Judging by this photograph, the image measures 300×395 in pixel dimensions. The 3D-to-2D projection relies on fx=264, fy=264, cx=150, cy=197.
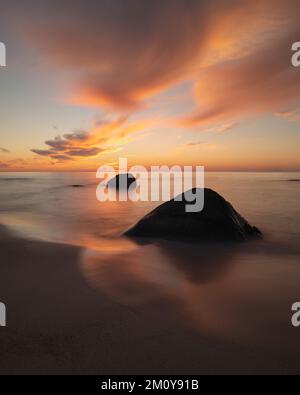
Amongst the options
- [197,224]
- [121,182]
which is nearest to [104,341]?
[197,224]

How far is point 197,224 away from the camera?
25.0 feet

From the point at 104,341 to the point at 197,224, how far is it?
16.8ft

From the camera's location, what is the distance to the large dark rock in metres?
7.46

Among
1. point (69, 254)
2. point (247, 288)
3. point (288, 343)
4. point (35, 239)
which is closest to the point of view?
point (288, 343)

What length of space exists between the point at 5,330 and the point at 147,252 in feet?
12.1

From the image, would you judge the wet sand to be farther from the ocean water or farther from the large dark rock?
the large dark rock

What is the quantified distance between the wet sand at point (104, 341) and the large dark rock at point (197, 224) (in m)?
3.69

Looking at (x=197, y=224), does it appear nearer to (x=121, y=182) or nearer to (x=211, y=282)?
(x=211, y=282)

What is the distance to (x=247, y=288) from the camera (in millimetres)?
4434

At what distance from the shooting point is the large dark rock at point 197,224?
294 inches

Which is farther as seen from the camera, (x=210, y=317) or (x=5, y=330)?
(x=210, y=317)
